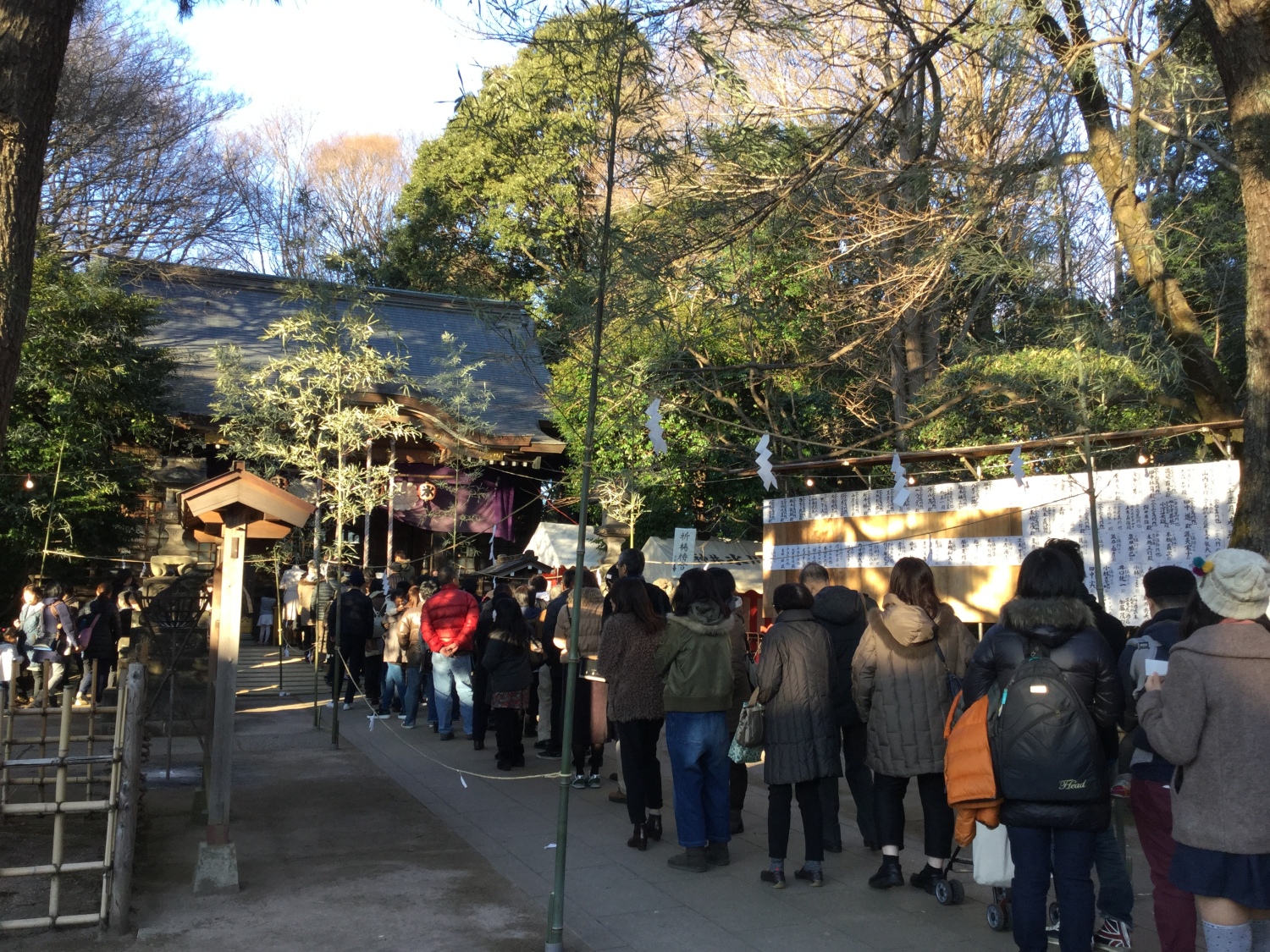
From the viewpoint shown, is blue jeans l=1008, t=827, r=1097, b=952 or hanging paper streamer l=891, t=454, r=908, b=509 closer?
blue jeans l=1008, t=827, r=1097, b=952

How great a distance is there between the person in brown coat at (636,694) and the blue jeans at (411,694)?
548 centimetres

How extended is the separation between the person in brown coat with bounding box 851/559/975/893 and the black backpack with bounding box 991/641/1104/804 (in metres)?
1.36

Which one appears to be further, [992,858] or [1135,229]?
[1135,229]

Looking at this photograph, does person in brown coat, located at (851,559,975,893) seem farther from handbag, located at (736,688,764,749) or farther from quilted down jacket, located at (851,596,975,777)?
handbag, located at (736,688,764,749)

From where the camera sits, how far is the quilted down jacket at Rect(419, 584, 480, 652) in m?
10.1

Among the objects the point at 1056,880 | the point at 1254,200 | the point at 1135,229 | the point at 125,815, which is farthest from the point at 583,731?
the point at 1254,200

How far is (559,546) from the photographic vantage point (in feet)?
57.9

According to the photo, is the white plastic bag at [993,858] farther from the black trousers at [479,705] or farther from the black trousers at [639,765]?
the black trousers at [479,705]

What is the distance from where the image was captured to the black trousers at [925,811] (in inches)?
209

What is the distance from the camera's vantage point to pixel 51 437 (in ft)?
52.3

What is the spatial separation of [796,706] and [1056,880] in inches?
74.4

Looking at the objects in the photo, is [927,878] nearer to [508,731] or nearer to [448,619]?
[508,731]

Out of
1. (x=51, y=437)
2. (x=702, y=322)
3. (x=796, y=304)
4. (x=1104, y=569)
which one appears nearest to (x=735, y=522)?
(x=796, y=304)

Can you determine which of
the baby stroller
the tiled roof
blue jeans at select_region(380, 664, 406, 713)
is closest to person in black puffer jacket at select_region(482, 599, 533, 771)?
blue jeans at select_region(380, 664, 406, 713)
